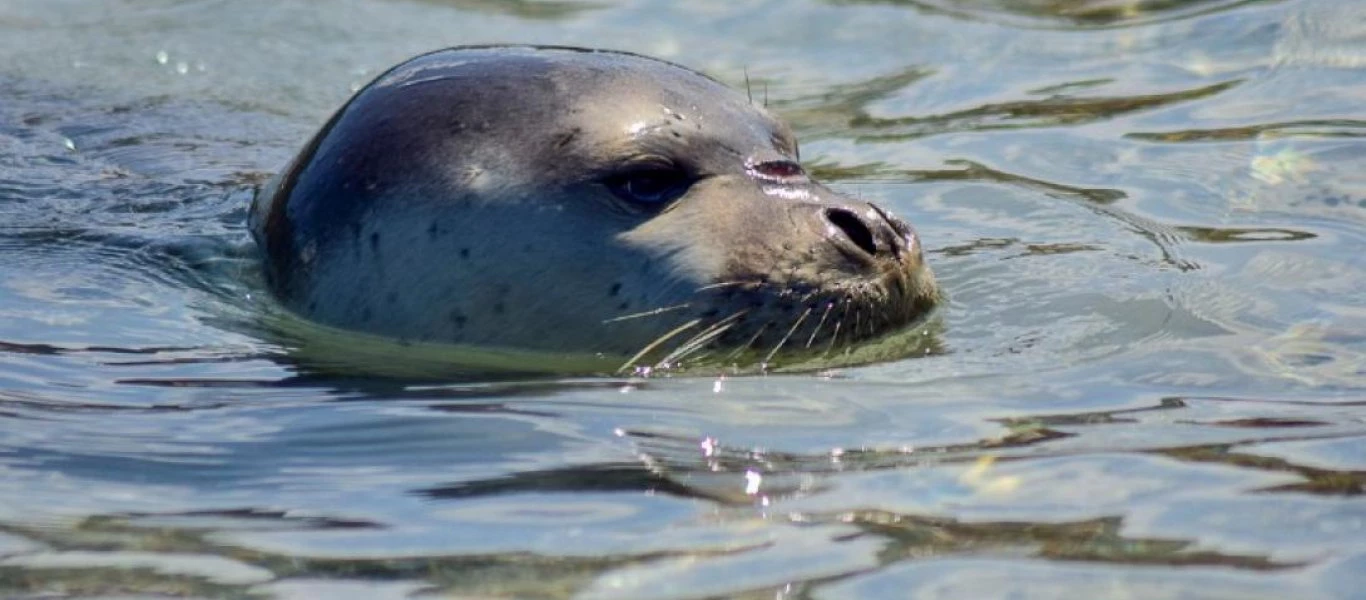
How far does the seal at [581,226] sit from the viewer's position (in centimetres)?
464

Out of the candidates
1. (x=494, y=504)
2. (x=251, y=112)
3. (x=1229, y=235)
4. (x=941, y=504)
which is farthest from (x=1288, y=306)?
(x=251, y=112)

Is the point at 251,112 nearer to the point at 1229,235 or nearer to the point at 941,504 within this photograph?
the point at 1229,235

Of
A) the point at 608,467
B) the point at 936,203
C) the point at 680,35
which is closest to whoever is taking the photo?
the point at 608,467

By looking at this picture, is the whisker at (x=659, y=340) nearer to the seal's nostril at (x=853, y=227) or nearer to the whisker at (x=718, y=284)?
the whisker at (x=718, y=284)

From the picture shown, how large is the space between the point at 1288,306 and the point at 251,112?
4.34 metres

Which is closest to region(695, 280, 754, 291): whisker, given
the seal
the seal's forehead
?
the seal

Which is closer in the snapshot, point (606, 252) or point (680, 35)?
point (606, 252)

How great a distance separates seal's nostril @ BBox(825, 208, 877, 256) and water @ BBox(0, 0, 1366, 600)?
25 centimetres

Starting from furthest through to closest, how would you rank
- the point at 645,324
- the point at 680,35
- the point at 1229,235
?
the point at 680,35 < the point at 1229,235 < the point at 645,324

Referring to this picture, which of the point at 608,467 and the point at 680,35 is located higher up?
the point at 680,35

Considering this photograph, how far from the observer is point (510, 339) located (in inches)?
187

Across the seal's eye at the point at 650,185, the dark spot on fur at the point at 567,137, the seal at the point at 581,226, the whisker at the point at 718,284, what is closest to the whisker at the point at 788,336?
the seal at the point at 581,226

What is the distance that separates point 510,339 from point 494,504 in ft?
4.79

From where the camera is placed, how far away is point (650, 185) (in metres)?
4.90
